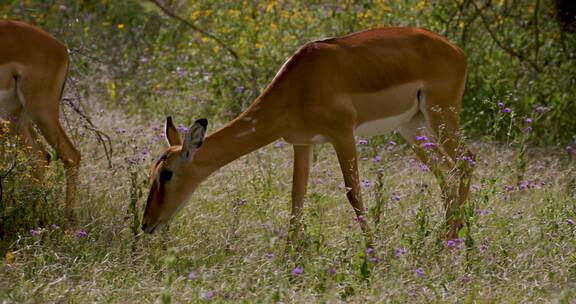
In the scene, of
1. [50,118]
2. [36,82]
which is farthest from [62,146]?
[36,82]

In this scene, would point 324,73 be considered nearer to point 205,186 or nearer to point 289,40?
point 205,186

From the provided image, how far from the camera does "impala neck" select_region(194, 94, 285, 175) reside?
5988 millimetres

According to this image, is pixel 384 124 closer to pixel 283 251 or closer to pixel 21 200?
pixel 283 251

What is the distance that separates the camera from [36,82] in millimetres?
6598

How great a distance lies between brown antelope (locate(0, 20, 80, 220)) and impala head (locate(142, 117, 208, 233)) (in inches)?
30.5

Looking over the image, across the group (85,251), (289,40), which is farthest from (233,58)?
(85,251)

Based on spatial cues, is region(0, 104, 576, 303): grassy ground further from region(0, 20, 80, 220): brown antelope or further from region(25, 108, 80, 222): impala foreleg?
region(0, 20, 80, 220): brown antelope

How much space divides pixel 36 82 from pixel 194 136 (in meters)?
1.38

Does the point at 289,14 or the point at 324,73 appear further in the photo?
the point at 289,14

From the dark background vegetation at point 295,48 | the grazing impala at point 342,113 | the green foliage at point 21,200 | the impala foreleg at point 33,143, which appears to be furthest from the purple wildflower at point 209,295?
the dark background vegetation at point 295,48

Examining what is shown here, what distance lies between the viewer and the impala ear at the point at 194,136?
5.66 m

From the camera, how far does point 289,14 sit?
34.2 ft

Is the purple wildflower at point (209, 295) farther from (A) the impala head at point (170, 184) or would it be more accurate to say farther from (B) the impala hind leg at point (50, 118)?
(B) the impala hind leg at point (50, 118)

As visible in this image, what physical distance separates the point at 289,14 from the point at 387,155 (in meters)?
2.46
